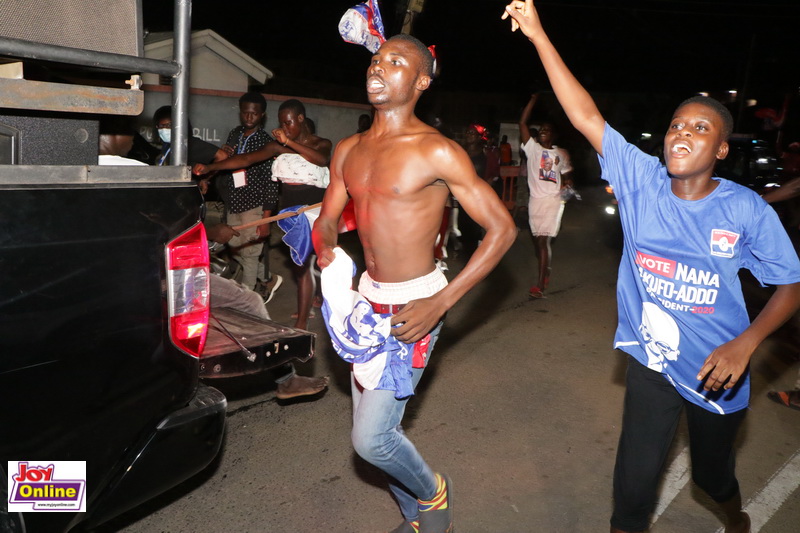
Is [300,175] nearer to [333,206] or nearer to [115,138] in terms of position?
[115,138]

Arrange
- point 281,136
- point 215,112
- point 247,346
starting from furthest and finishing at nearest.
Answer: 1. point 215,112
2. point 281,136
3. point 247,346

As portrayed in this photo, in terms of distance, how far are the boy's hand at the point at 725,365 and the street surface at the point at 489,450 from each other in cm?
136

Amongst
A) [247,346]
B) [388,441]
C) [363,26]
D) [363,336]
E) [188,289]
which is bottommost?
[388,441]

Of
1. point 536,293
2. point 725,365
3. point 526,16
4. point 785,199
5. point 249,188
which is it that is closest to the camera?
point 725,365

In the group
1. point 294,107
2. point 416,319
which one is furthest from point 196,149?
point 416,319

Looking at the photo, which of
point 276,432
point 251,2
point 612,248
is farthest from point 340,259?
point 251,2

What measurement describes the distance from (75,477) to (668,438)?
2235 mm

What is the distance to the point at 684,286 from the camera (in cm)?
258

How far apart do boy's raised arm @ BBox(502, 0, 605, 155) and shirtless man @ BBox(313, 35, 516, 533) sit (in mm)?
466

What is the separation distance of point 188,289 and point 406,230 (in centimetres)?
96

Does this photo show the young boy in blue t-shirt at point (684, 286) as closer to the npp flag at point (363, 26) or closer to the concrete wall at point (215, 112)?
the npp flag at point (363, 26)

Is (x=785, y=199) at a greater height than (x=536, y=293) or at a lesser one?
greater

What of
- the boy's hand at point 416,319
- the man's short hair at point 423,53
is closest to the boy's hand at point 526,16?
the man's short hair at point 423,53

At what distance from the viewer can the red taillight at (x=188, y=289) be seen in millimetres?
2461
